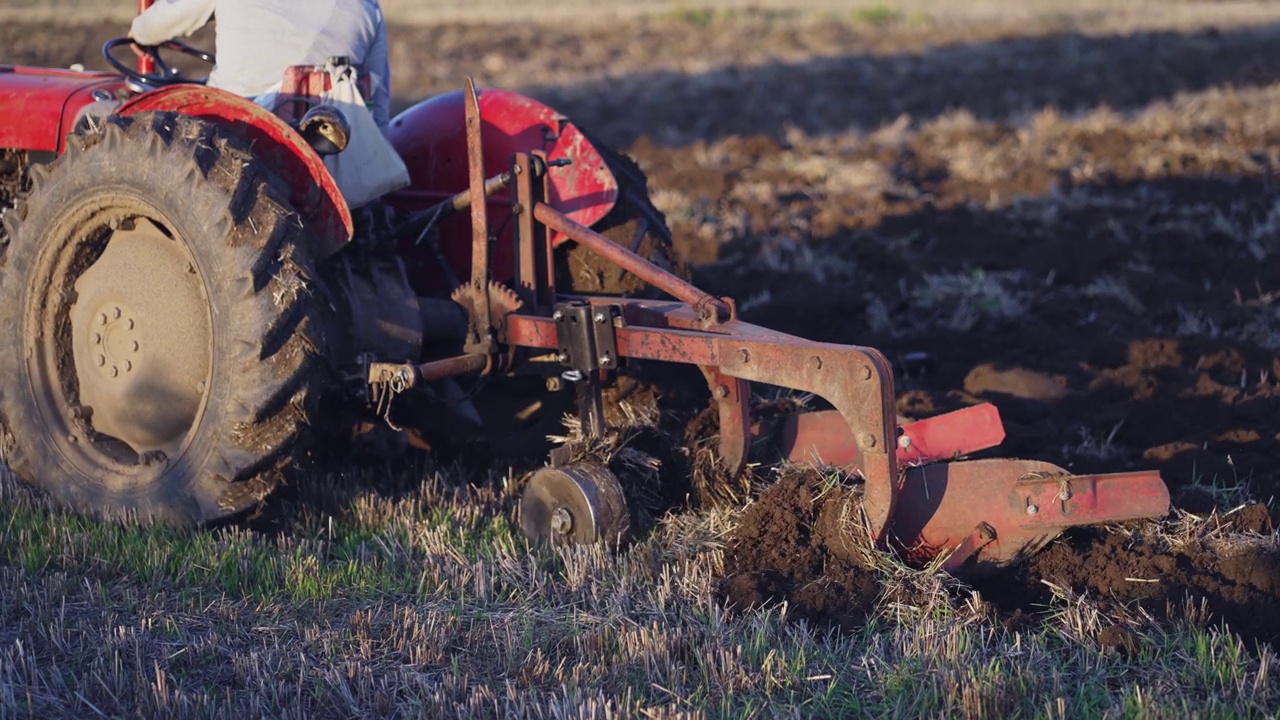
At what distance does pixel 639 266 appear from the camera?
4305 millimetres

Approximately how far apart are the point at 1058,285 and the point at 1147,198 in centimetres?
225

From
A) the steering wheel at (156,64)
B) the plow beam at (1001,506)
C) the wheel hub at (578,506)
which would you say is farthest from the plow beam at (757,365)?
the steering wheel at (156,64)

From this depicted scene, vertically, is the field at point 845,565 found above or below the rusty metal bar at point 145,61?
below

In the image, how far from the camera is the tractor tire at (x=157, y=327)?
4.08 m

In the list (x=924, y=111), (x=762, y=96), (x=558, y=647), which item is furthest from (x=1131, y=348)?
(x=762, y=96)

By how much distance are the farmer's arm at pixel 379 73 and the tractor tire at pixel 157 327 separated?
74 centimetres

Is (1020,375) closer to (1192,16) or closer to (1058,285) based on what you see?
(1058,285)

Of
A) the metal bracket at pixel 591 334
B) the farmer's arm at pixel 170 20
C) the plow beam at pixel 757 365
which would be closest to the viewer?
the plow beam at pixel 757 365

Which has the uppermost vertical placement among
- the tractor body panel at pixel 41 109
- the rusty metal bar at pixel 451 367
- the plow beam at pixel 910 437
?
the tractor body panel at pixel 41 109

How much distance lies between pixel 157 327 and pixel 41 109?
1169 mm

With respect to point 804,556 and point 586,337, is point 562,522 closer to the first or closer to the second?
point 586,337

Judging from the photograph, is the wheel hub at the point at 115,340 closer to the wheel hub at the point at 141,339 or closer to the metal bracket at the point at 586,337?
the wheel hub at the point at 141,339

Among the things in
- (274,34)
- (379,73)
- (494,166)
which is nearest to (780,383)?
(494,166)

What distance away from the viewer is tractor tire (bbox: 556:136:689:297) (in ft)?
16.1
